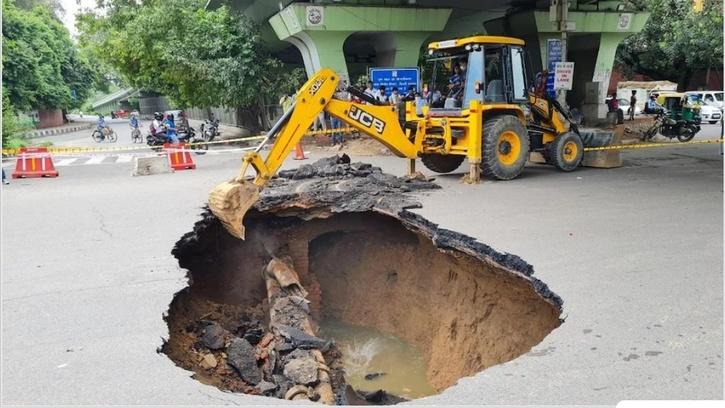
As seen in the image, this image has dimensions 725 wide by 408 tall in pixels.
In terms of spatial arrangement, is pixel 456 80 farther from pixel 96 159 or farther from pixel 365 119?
pixel 96 159

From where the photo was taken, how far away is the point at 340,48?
55.5 ft

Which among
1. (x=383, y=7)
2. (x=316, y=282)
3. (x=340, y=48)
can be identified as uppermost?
(x=383, y=7)

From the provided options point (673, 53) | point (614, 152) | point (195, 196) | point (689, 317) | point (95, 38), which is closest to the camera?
point (689, 317)

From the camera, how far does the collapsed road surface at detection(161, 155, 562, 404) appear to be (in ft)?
16.8

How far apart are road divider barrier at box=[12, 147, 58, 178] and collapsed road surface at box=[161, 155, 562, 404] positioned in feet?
25.1

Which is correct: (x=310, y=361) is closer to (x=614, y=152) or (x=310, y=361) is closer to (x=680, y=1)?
(x=614, y=152)

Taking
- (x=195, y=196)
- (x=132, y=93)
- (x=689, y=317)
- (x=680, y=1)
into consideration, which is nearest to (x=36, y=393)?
(x=689, y=317)

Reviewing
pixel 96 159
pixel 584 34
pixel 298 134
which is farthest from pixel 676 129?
pixel 96 159

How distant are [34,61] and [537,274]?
113ft

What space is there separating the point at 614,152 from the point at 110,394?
11339 millimetres

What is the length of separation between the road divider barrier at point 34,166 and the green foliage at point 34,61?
60.3 feet

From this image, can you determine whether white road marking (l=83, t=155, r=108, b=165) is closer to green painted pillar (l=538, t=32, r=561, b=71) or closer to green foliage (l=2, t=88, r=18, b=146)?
green foliage (l=2, t=88, r=18, b=146)

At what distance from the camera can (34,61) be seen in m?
31.5

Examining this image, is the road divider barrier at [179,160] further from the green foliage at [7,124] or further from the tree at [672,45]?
the tree at [672,45]
